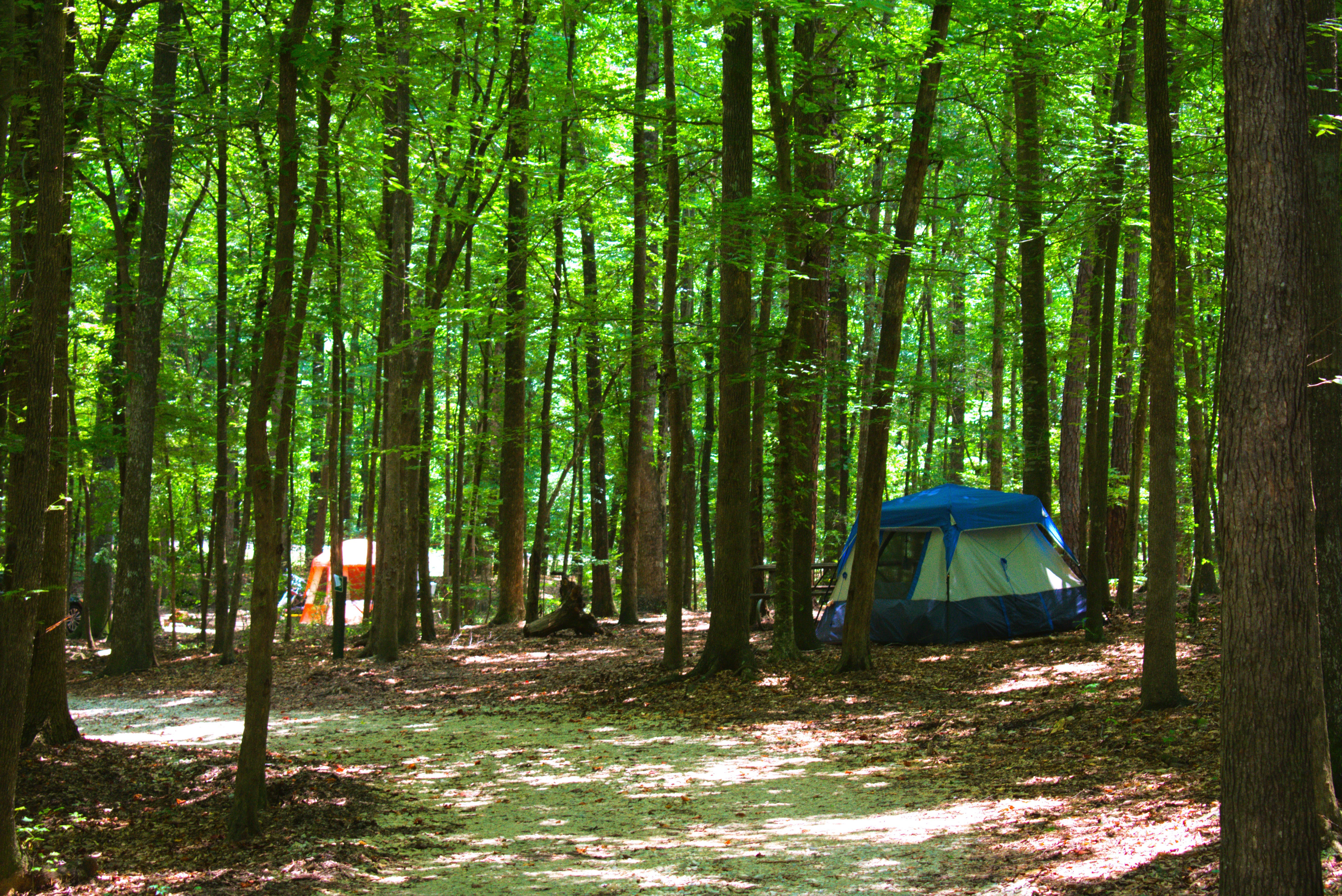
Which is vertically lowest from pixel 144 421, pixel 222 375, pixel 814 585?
pixel 814 585

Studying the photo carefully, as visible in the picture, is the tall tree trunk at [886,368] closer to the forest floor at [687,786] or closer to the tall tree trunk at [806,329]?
the forest floor at [687,786]

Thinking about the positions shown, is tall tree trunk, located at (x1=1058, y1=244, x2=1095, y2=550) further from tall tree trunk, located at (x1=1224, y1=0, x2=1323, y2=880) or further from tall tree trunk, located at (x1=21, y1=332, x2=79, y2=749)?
tall tree trunk, located at (x1=21, y1=332, x2=79, y2=749)

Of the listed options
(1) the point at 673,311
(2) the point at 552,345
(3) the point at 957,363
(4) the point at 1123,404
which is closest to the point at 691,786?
(1) the point at 673,311

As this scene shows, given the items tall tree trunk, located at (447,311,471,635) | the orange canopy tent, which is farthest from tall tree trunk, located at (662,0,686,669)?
the orange canopy tent

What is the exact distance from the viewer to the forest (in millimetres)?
3830

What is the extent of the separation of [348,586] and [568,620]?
11.5 m

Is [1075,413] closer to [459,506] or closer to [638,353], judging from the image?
[638,353]

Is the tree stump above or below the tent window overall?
below

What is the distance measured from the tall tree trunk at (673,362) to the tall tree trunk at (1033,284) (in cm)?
373

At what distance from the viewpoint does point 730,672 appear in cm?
1031

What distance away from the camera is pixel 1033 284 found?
41.6 ft

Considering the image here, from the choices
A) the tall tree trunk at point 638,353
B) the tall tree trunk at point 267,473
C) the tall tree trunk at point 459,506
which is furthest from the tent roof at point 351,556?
the tall tree trunk at point 267,473

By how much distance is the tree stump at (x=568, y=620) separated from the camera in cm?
1485

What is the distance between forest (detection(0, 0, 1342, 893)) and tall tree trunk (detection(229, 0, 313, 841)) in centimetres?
2
